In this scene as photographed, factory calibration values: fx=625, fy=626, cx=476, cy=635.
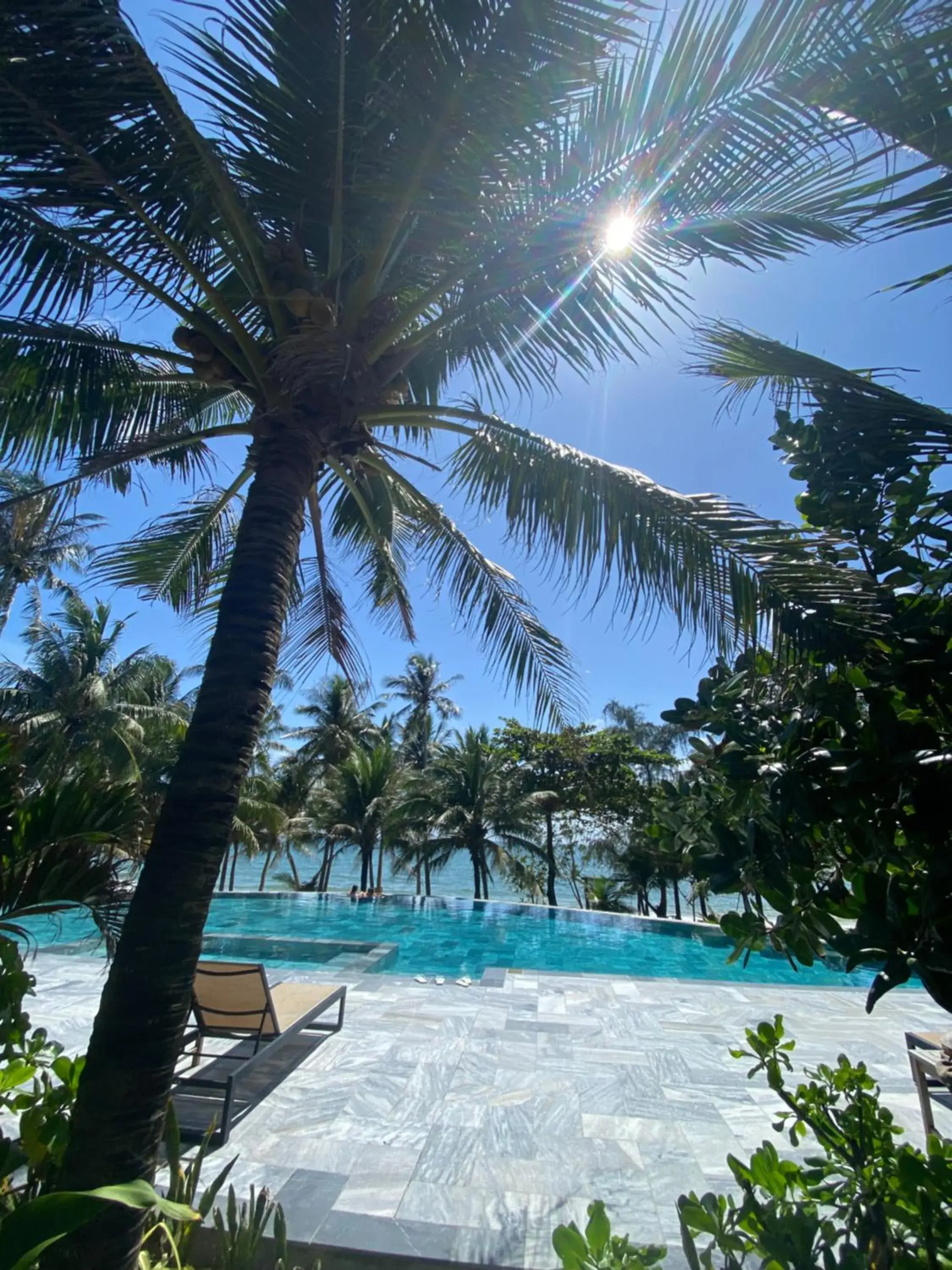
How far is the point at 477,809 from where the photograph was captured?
21.2m

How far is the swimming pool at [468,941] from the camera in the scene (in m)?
9.86

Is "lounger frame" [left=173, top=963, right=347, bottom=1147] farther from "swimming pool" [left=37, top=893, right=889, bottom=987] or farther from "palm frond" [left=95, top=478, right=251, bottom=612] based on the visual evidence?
"swimming pool" [left=37, top=893, right=889, bottom=987]

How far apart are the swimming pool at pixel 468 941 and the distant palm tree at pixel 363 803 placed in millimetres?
4849

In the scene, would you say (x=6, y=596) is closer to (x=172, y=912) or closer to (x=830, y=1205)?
(x=172, y=912)

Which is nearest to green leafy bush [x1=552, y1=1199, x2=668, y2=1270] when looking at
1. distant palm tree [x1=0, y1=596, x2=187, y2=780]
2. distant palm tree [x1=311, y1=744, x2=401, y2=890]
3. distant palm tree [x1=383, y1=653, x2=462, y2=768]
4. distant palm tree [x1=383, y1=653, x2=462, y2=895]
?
distant palm tree [x1=0, y1=596, x2=187, y2=780]

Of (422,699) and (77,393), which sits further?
(422,699)

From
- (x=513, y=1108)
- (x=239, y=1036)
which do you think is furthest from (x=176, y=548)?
(x=513, y=1108)

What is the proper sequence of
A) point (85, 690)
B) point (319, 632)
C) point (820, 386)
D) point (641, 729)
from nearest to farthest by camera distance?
point (820, 386), point (319, 632), point (85, 690), point (641, 729)

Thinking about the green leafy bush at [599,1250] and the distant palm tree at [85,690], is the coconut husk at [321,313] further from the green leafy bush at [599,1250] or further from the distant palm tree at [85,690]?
the distant palm tree at [85,690]

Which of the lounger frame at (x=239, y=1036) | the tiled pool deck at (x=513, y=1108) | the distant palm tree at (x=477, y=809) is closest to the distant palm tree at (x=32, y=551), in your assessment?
the lounger frame at (x=239, y=1036)

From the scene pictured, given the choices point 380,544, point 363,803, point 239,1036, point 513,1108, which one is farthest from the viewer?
point 363,803

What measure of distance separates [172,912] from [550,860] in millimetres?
20329

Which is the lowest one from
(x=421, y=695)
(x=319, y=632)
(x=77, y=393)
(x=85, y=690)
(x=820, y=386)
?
(x=820, y=386)

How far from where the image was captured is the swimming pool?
388 inches
